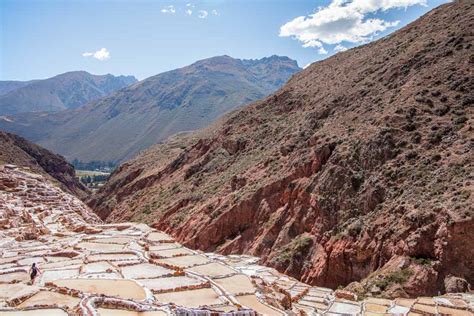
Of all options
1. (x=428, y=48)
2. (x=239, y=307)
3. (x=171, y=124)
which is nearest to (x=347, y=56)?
(x=428, y=48)

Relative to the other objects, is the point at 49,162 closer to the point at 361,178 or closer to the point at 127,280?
the point at 361,178

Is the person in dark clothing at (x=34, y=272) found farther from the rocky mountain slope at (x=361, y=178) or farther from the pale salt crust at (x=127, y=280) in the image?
the rocky mountain slope at (x=361, y=178)

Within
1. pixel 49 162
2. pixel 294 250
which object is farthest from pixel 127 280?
pixel 49 162

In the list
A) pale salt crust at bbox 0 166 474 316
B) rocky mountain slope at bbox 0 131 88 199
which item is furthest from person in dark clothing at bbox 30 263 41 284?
rocky mountain slope at bbox 0 131 88 199

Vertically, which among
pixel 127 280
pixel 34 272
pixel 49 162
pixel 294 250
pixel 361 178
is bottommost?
pixel 294 250

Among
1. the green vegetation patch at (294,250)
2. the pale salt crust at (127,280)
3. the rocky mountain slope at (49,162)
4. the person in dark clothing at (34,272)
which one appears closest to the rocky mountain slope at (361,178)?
the green vegetation patch at (294,250)

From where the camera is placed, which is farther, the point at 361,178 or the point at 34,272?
the point at 361,178

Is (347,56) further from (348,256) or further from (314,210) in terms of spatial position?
(348,256)
